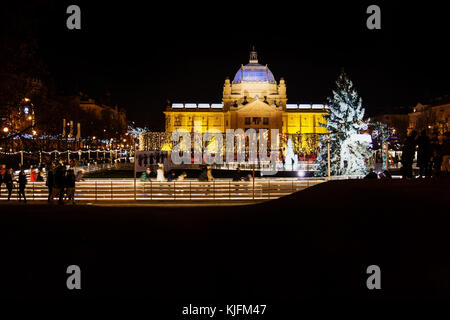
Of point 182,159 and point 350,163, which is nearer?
point 350,163

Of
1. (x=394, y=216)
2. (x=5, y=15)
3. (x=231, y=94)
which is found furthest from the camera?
(x=231, y=94)

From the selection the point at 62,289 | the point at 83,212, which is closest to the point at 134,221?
the point at 83,212

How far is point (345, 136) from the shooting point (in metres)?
32.7

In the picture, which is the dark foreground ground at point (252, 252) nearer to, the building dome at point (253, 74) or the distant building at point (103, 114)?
the distant building at point (103, 114)

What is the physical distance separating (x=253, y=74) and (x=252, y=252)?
370 ft

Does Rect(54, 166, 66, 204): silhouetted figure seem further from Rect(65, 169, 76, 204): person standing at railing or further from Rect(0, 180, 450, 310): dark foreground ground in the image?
Rect(0, 180, 450, 310): dark foreground ground

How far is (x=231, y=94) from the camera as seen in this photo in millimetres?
118438

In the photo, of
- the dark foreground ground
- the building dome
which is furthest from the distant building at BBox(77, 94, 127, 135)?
the dark foreground ground

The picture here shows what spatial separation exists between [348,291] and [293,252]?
5.44ft

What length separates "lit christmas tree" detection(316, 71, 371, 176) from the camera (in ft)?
105

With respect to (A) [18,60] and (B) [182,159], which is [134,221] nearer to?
(A) [18,60]

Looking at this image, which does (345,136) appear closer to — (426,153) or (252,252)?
(426,153)
